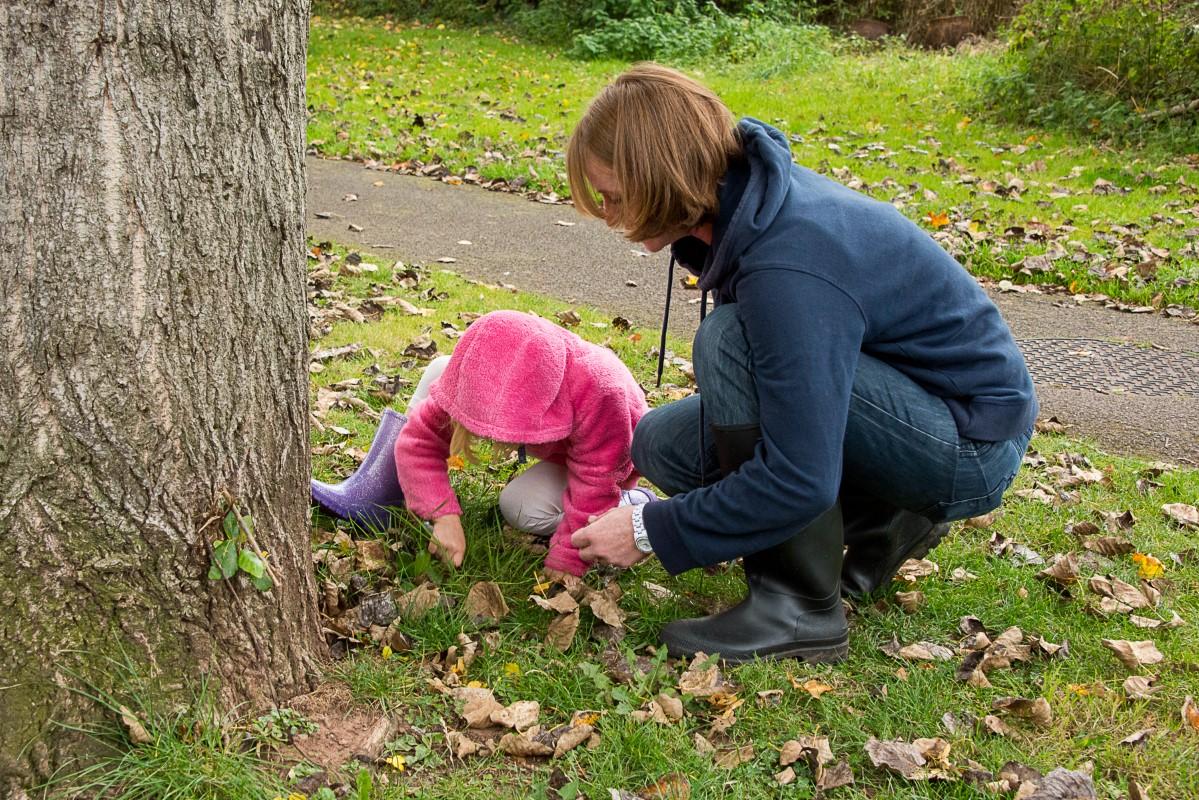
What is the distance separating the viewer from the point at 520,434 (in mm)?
2566

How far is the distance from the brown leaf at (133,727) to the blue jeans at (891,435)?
1.31 m

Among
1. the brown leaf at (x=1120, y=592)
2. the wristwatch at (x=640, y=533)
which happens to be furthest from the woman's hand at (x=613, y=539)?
the brown leaf at (x=1120, y=592)

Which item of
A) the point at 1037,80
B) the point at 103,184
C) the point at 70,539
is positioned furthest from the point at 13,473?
the point at 1037,80

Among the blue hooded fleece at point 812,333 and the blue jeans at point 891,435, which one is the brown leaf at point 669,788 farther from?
the blue jeans at point 891,435

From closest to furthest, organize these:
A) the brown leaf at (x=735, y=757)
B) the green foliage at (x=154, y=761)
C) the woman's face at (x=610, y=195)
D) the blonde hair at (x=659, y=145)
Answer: the green foliage at (x=154, y=761) → the brown leaf at (x=735, y=757) → the blonde hair at (x=659, y=145) → the woman's face at (x=610, y=195)

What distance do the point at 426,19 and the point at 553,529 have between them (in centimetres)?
1492

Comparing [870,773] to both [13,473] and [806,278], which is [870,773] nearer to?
[806,278]

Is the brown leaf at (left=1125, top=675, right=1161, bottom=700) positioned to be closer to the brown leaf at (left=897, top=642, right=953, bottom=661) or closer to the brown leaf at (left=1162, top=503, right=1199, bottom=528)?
the brown leaf at (left=897, top=642, right=953, bottom=661)

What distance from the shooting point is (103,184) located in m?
1.77

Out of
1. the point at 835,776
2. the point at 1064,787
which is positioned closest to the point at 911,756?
the point at 835,776

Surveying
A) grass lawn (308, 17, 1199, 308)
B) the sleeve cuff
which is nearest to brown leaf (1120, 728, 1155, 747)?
the sleeve cuff

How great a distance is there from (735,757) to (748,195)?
3.78 feet

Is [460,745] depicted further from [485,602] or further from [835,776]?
[835,776]

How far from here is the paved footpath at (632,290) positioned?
4.25m
